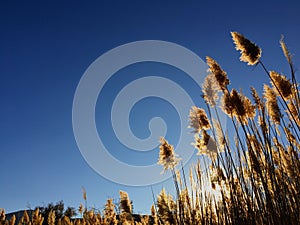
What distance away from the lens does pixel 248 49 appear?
10.9 feet

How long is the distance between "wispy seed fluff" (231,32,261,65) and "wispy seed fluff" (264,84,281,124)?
568 millimetres

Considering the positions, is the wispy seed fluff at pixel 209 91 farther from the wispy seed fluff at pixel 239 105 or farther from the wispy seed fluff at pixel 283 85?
the wispy seed fluff at pixel 283 85

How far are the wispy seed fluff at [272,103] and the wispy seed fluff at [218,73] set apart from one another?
24.8 inches

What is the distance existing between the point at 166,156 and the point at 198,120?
722mm

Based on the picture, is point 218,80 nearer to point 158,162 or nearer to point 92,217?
point 158,162

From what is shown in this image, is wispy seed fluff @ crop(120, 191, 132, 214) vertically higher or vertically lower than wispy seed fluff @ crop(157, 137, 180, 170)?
lower

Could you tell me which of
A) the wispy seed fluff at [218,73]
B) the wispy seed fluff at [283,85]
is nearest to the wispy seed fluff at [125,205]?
the wispy seed fluff at [218,73]

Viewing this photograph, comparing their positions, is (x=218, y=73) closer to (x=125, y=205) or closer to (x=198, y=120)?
(x=198, y=120)

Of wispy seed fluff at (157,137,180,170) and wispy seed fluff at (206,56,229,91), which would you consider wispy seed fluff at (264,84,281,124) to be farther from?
wispy seed fluff at (157,137,180,170)

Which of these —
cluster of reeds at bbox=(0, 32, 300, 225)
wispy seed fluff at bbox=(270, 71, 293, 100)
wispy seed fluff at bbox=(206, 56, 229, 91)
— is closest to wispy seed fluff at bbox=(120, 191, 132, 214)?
cluster of reeds at bbox=(0, 32, 300, 225)

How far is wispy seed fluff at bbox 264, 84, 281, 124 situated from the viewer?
3.75m

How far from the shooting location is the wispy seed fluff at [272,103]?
375cm

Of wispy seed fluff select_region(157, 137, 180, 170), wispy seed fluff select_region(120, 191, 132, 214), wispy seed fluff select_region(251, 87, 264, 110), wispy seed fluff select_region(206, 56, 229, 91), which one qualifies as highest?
wispy seed fluff select_region(206, 56, 229, 91)

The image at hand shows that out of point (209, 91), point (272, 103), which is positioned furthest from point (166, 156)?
point (272, 103)
